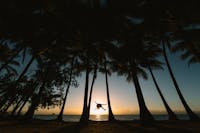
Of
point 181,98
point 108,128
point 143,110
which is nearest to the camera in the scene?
point 108,128

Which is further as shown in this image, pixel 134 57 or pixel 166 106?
pixel 166 106

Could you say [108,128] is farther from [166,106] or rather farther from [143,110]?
[166,106]

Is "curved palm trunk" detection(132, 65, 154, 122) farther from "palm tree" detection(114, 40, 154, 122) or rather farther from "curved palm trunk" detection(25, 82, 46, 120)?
"curved palm trunk" detection(25, 82, 46, 120)

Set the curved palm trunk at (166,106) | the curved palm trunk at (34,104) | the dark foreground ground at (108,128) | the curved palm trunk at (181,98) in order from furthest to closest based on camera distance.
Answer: the curved palm trunk at (166,106), the curved palm trunk at (181,98), the curved palm trunk at (34,104), the dark foreground ground at (108,128)

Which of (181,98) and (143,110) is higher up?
(181,98)

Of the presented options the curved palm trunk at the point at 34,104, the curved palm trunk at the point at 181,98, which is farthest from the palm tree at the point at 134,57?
the curved palm trunk at the point at 34,104

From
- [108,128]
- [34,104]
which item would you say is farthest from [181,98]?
[34,104]

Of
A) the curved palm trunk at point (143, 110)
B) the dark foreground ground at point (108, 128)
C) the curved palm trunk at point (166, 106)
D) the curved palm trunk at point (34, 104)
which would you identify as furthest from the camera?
the curved palm trunk at point (166, 106)

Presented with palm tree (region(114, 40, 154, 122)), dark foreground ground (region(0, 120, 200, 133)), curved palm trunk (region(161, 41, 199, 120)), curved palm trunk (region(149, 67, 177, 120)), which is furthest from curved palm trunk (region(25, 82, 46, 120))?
curved palm trunk (region(161, 41, 199, 120))

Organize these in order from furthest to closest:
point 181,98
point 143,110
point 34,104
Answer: point 181,98 → point 34,104 → point 143,110

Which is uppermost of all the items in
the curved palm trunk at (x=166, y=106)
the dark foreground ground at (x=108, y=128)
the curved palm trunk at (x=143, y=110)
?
the curved palm trunk at (x=166, y=106)

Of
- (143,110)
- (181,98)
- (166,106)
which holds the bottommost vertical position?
(143,110)

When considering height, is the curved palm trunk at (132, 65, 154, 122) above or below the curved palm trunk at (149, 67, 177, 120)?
below

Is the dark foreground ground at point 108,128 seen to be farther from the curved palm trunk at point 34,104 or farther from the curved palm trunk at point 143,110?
the curved palm trunk at point 34,104
